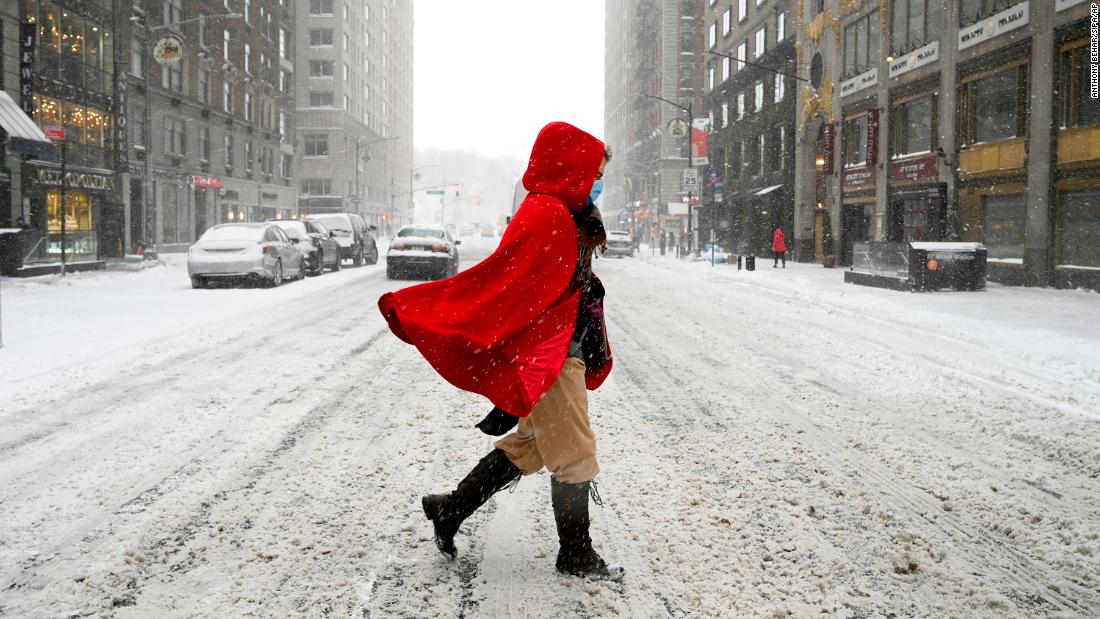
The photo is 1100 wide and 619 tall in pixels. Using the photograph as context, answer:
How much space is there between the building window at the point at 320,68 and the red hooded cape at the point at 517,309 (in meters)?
80.0

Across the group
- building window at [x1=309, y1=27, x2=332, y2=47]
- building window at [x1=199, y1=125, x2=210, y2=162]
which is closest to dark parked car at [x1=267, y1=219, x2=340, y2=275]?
building window at [x1=199, y1=125, x2=210, y2=162]

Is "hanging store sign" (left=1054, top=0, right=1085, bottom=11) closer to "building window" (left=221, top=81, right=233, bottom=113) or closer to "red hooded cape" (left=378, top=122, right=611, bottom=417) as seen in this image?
"red hooded cape" (left=378, top=122, right=611, bottom=417)

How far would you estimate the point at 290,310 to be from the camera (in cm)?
1402

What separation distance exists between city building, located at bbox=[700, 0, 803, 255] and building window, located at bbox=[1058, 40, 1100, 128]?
13873 millimetres

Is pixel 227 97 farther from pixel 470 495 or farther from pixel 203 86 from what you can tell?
pixel 470 495

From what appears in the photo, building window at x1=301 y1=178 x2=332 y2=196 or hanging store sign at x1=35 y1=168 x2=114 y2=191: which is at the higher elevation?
building window at x1=301 y1=178 x2=332 y2=196

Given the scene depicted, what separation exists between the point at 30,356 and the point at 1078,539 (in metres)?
9.43

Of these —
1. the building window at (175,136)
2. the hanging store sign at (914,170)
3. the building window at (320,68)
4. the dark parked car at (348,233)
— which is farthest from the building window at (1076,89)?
the building window at (320,68)

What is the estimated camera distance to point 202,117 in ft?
144

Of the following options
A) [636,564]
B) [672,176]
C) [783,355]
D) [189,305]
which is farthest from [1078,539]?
[672,176]

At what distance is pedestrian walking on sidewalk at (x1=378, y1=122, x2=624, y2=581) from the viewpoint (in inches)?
124

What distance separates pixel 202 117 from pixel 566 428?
45856mm

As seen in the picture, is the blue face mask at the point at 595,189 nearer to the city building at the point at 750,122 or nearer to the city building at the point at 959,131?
the city building at the point at 959,131

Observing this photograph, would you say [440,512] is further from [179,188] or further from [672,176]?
[672,176]
